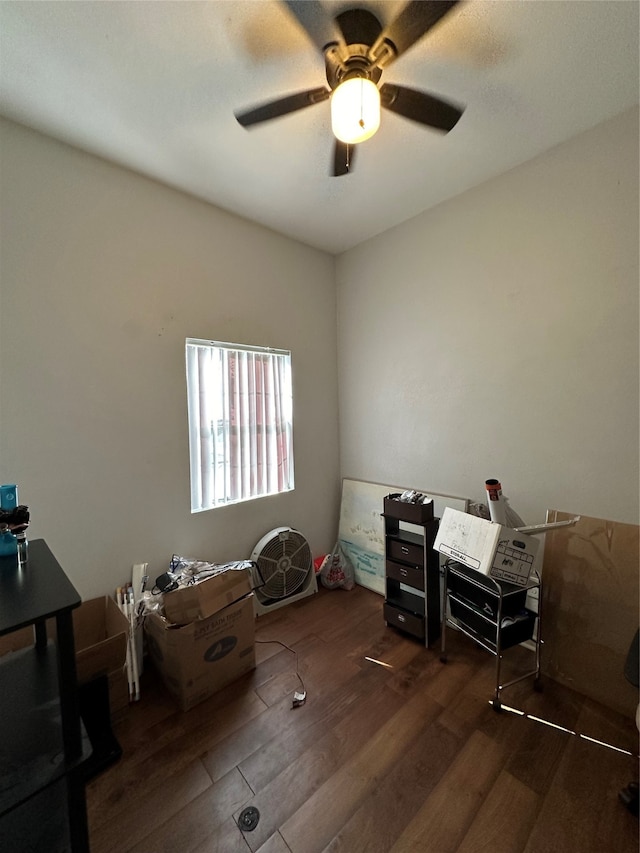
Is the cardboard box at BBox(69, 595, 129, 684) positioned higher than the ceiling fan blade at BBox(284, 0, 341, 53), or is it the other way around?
the ceiling fan blade at BBox(284, 0, 341, 53)

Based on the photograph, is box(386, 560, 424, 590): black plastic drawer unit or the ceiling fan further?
box(386, 560, 424, 590): black plastic drawer unit

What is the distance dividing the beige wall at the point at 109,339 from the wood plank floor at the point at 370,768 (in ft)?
2.87

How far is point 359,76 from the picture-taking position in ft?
3.83

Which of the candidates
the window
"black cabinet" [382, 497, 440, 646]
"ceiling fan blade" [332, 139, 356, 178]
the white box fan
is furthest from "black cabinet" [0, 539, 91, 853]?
"ceiling fan blade" [332, 139, 356, 178]

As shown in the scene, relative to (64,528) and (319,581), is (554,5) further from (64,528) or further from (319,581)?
(319,581)

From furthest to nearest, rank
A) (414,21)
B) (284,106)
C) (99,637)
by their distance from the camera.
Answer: (99,637) < (284,106) < (414,21)

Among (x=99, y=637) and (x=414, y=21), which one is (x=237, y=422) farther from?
(x=414, y=21)

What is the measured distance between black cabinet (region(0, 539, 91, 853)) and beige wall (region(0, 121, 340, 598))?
0.90m

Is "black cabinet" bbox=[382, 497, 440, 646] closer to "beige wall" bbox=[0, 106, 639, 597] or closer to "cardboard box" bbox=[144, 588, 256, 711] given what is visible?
"beige wall" bbox=[0, 106, 639, 597]

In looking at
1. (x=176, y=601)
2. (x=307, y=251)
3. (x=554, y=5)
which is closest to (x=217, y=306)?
(x=307, y=251)

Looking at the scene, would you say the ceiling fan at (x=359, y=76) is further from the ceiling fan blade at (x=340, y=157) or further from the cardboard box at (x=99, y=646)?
the cardboard box at (x=99, y=646)

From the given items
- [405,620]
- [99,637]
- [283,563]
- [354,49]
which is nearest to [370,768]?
[405,620]

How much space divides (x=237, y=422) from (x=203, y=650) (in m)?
1.37

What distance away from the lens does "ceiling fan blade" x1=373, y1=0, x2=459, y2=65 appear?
3.10 feet
